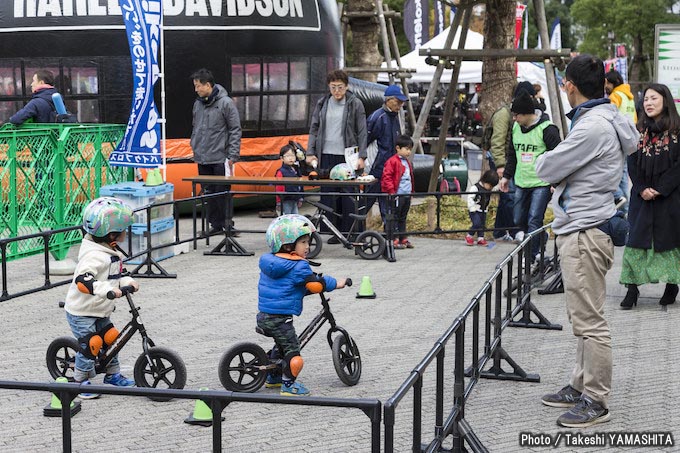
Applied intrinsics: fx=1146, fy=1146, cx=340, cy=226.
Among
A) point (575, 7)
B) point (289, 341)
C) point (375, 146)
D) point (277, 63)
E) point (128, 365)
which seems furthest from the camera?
point (575, 7)

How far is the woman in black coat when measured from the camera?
33.5ft

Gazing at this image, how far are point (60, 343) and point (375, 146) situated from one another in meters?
8.24

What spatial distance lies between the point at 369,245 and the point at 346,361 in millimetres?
5716

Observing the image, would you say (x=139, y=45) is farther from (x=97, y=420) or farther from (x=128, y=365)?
(x=97, y=420)

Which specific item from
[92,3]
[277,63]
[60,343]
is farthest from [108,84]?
[60,343]

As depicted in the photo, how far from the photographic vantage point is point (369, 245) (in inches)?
533

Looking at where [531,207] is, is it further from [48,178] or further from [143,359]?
[143,359]

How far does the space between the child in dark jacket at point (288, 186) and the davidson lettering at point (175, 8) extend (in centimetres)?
306

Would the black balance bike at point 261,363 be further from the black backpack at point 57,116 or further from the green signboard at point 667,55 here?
the green signboard at point 667,55

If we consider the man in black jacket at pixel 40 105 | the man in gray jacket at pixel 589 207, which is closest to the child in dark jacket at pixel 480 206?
the man in black jacket at pixel 40 105

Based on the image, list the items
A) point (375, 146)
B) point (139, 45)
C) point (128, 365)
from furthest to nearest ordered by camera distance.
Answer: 1. point (375, 146)
2. point (139, 45)
3. point (128, 365)

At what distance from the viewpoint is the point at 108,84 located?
16.2 m

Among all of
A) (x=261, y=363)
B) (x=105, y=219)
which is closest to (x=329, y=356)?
(x=261, y=363)

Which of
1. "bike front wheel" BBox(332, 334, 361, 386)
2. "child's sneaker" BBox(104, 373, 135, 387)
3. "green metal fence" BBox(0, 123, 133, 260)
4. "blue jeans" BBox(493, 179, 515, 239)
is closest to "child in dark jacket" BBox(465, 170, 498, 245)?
"blue jeans" BBox(493, 179, 515, 239)
